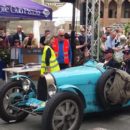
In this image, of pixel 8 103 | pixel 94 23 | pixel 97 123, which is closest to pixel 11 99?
pixel 8 103

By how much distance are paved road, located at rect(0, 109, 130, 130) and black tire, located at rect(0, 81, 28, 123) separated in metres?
0.12

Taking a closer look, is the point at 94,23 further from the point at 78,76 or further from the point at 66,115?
the point at 66,115

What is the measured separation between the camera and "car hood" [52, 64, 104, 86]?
7273mm

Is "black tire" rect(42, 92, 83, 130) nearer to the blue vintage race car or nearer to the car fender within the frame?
the blue vintage race car

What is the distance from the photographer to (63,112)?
676cm

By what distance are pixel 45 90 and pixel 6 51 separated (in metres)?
6.64

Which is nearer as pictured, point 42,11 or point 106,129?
point 106,129

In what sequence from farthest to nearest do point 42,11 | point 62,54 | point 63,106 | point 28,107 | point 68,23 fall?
point 68,23
point 42,11
point 62,54
point 28,107
point 63,106

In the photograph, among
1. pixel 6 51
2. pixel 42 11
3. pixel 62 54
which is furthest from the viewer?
pixel 42 11

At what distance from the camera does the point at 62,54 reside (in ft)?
34.8

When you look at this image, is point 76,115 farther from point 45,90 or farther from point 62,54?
point 62,54

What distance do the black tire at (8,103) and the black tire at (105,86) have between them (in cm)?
143

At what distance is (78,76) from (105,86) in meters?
0.51

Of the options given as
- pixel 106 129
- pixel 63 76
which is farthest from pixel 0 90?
pixel 106 129
